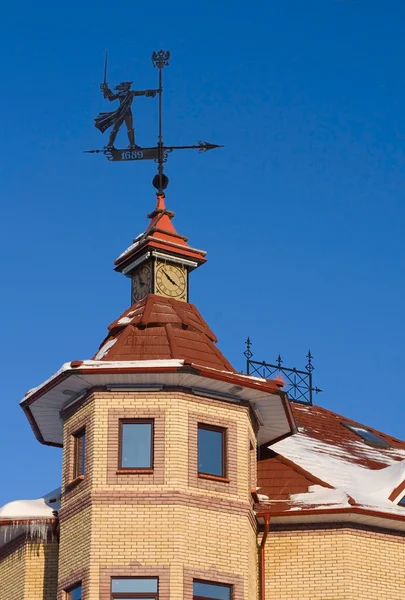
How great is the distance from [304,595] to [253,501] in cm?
221

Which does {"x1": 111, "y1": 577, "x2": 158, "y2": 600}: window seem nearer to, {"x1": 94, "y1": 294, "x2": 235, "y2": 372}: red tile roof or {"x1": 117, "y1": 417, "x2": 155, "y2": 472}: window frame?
{"x1": 117, "y1": 417, "x2": 155, "y2": 472}: window frame

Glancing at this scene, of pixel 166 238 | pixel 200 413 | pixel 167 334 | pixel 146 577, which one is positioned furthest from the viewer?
pixel 166 238

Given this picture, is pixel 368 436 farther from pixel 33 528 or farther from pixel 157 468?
pixel 33 528

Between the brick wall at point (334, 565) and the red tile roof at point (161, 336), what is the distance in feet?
13.1

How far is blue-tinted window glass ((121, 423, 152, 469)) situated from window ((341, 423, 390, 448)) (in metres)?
10.2

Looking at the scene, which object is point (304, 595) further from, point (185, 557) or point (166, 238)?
point (166, 238)

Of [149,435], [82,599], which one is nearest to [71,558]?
[82,599]

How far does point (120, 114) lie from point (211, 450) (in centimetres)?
948

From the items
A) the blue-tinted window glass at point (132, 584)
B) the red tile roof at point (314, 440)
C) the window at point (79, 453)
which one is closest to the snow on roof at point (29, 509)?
the window at point (79, 453)

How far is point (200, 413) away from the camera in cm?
2598

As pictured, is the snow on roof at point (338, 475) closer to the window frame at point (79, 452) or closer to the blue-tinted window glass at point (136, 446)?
the blue-tinted window glass at point (136, 446)

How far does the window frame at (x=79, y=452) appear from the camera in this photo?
26094 millimetres

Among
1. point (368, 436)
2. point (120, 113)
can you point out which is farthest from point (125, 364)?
point (368, 436)

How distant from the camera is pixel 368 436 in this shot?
3506cm
